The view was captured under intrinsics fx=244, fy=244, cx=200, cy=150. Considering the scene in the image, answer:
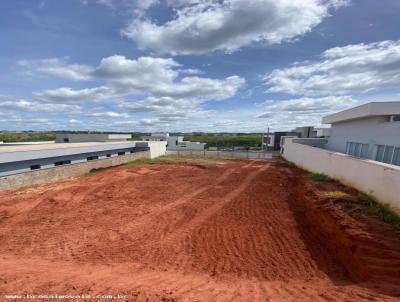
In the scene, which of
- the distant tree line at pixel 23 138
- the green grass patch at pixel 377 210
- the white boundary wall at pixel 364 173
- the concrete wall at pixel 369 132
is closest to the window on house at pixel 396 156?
the concrete wall at pixel 369 132

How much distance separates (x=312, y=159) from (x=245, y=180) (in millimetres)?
5666

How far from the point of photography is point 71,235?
7715 millimetres

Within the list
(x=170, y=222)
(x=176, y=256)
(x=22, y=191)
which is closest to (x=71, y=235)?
(x=170, y=222)

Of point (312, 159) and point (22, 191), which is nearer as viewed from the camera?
point (22, 191)

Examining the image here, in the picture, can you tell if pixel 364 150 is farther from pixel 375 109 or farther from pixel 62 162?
pixel 62 162

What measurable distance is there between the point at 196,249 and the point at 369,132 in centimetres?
1294

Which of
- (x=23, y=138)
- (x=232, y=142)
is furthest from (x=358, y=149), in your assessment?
(x=23, y=138)

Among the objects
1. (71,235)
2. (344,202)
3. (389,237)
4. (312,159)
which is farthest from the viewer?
(312,159)

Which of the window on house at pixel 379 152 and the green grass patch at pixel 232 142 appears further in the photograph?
the green grass patch at pixel 232 142

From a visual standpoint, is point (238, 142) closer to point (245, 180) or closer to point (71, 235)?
point (245, 180)

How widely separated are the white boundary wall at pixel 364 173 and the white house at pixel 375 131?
2114 mm

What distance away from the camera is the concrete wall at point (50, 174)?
534 inches

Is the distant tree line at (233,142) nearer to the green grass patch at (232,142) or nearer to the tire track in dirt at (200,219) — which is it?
the green grass patch at (232,142)

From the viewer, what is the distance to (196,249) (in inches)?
263
